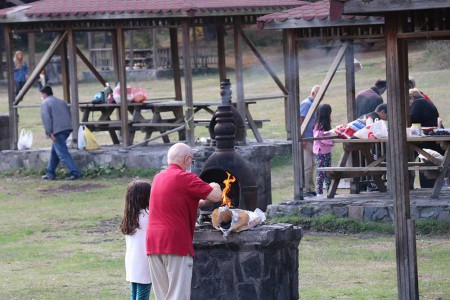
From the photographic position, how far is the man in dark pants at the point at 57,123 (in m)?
20.2

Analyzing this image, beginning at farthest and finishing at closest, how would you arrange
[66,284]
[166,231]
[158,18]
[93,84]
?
[93,84] < [158,18] < [66,284] < [166,231]

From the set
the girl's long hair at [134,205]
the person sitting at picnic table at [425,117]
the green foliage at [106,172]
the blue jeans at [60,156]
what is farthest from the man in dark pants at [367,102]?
the girl's long hair at [134,205]

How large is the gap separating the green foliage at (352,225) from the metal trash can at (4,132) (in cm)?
1006

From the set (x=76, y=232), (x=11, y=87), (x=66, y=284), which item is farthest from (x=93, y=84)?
(x=66, y=284)

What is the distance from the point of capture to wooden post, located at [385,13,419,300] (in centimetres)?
944

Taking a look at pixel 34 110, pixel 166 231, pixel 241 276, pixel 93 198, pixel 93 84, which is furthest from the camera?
pixel 93 84

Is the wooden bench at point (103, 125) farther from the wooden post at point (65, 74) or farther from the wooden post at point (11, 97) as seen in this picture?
the wooden post at point (11, 97)

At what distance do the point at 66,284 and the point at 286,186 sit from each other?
7.85 metres

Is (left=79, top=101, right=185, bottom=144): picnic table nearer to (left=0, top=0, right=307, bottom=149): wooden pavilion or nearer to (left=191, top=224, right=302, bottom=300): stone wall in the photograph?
(left=0, top=0, right=307, bottom=149): wooden pavilion

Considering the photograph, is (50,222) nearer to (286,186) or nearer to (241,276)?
(286,186)

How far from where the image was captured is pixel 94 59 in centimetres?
4372

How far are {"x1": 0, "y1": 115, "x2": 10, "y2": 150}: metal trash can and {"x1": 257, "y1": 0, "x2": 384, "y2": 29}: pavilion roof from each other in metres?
9.69

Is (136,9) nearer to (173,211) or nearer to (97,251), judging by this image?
(97,251)

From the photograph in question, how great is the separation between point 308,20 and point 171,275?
6.86 meters
